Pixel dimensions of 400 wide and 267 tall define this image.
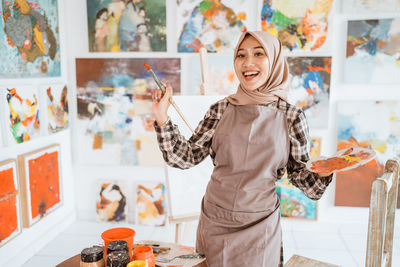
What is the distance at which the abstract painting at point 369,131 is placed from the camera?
2.72 m

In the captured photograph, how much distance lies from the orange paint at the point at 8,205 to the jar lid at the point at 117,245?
57.9 inches

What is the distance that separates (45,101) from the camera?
8.35ft

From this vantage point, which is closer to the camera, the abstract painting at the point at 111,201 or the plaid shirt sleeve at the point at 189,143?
the plaid shirt sleeve at the point at 189,143

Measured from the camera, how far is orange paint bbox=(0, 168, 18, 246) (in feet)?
7.03

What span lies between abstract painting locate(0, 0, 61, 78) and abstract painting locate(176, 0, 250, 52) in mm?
1020

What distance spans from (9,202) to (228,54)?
1.98 meters

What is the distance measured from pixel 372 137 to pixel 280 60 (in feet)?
5.97

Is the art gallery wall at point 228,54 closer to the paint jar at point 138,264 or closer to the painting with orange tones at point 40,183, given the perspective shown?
the painting with orange tones at point 40,183

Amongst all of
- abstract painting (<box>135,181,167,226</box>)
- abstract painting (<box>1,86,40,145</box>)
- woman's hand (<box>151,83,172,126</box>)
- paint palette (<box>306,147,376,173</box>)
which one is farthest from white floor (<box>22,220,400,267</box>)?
woman's hand (<box>151,83,172,126</box>)

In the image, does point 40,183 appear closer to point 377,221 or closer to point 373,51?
point 377,221

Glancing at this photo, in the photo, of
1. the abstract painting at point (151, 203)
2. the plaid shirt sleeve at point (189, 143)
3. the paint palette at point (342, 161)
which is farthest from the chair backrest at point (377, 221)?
the abstract painting at point (151, 203)

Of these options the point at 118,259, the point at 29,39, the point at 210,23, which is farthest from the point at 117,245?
the point at 210,23

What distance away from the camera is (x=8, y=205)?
7.22ft

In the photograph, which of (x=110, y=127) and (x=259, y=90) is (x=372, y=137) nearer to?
(x=259, y=90)
